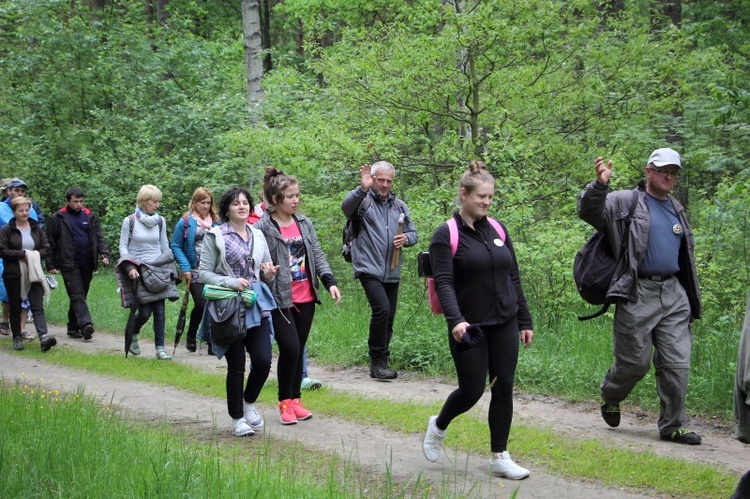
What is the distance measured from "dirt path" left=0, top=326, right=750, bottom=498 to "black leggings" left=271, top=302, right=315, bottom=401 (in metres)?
0.36

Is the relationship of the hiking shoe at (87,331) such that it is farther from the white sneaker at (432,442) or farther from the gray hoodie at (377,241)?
the white sneaker at (432,442)

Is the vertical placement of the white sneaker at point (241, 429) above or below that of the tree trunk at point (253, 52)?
below

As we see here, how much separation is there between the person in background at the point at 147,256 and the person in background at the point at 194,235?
21cm

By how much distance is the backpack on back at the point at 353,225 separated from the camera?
9648 mm

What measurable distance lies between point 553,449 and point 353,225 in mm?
3907

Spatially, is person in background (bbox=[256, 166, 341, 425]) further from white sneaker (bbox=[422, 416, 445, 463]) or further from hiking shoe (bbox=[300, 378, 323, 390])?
white sneaker (bbox=[422, 416, 445, 463])

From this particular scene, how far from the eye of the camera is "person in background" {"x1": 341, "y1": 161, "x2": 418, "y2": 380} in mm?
9609

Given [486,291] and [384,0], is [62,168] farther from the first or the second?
[486,291]

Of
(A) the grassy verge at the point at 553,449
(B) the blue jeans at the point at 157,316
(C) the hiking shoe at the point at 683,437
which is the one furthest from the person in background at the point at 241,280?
(B) the blue jeans at the point at 157,316

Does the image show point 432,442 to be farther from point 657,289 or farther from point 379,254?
point 379,254

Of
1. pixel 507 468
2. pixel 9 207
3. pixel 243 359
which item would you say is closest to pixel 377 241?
pixel 243 359

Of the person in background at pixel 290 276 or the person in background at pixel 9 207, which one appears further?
the person in background at pixel 9 207

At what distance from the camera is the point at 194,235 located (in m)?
11.7

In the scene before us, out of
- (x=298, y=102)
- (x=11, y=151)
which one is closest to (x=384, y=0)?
(x=298, y=102)
